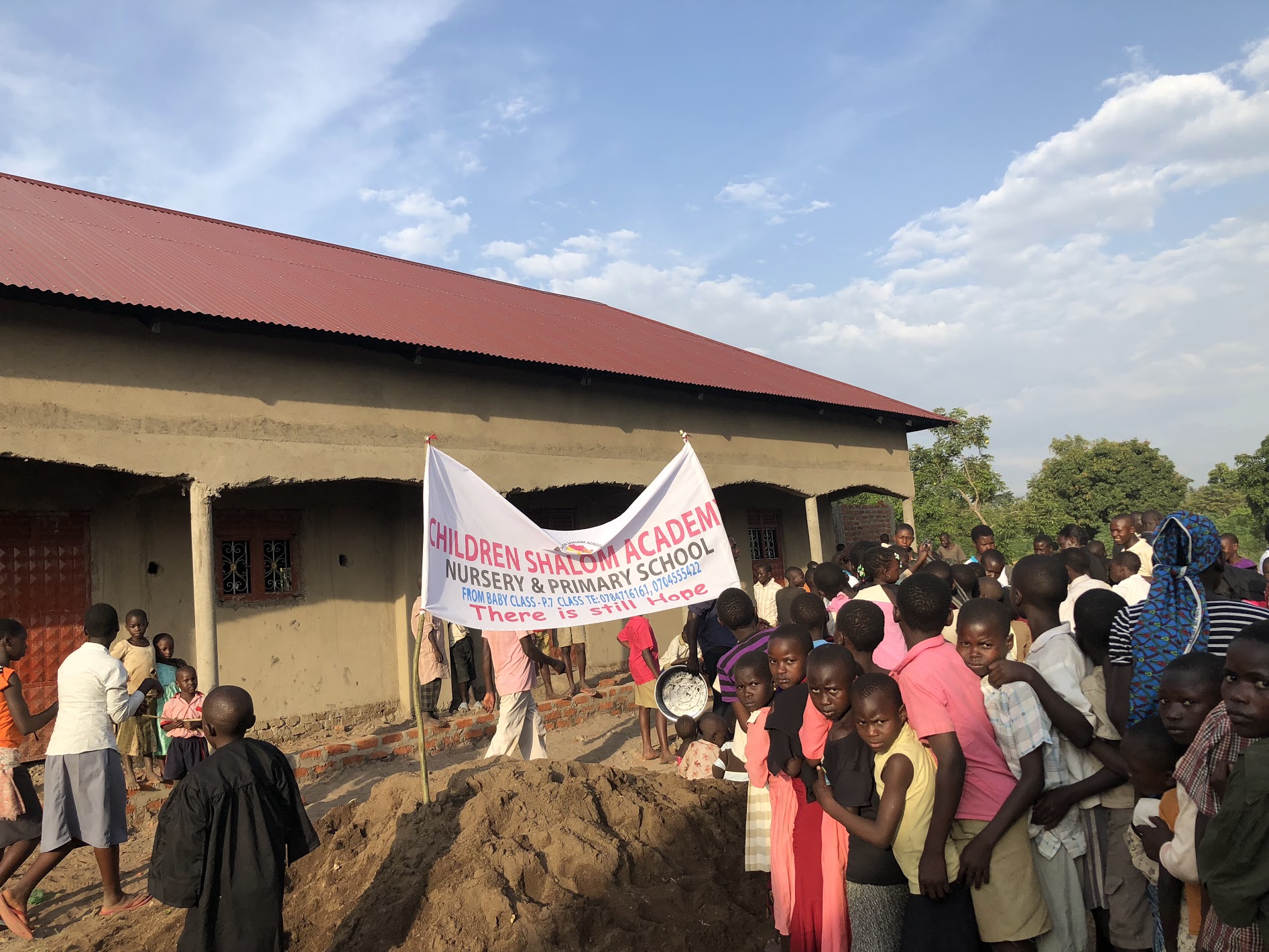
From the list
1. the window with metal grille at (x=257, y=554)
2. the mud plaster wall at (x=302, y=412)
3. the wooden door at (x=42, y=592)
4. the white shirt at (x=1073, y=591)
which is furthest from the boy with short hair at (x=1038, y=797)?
the window with metal grille at (x=257, y=554)

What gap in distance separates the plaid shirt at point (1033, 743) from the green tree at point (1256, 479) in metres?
29.3

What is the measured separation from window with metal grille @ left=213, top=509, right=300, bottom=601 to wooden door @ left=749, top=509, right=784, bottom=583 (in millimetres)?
7850

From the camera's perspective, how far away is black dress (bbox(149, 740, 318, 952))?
10.5 ft

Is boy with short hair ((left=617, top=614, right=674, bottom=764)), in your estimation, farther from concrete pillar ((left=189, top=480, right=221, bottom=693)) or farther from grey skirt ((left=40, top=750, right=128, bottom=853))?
grey skirt ((left=40, top=750, right=128, bottom=853))

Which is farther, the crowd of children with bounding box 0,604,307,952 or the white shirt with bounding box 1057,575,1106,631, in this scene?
the white shirt with bounding box 1057,575,1106,631

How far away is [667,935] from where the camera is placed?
13.7ft

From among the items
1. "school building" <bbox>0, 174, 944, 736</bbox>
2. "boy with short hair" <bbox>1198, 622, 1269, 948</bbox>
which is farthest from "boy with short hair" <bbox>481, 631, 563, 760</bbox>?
"boy with short hair" <bbox>1198, 622, 1269, 948</bbox>

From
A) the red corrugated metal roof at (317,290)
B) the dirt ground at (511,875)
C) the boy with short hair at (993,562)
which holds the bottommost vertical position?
the dirt ground at (511,875)

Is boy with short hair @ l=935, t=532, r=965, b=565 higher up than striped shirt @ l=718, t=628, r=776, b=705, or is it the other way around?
boy with short hair @ l=935, t=532, r=965, b=565

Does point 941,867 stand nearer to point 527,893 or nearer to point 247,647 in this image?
point 527,893

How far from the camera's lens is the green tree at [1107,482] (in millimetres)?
35719

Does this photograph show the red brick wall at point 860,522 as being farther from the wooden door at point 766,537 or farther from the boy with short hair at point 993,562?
the boy with short hair at point 993,562

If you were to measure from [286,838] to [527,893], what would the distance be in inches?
55.7

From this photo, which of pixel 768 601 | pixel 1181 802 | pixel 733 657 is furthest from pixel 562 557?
pixel 768 601
